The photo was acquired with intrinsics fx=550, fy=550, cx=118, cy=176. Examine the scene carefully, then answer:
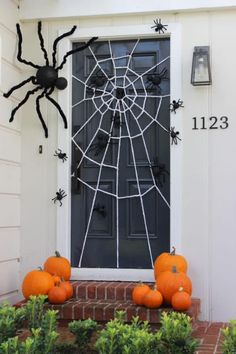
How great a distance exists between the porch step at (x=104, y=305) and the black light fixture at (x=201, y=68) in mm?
1801

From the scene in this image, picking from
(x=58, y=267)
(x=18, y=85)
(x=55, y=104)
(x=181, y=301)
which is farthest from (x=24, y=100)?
(x=181, y=301)

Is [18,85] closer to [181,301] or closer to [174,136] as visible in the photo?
[174,136]

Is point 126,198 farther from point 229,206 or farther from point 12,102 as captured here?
point 12,102

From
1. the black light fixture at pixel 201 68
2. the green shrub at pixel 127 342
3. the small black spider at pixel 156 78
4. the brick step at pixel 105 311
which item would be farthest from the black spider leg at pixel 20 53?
the green shrub at pixel 127 342

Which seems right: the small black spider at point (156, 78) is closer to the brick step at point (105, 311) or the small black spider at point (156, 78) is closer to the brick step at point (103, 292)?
the brick step at point (103, 292)

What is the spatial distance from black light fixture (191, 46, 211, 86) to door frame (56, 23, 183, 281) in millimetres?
157

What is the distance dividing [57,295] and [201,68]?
2197 mm

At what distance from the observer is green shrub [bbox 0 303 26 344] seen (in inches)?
110

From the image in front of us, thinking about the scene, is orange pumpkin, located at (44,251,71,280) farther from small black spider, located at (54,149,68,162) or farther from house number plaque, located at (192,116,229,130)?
house number plaque, located at (192,116,229,130)

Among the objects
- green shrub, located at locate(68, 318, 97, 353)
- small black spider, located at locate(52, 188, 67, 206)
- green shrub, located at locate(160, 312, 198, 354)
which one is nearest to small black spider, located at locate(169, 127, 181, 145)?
small black spider, located at locate(52, 188, 67, 206)

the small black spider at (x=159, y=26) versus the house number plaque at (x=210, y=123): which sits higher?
the small black spider at (x=159, y=26)

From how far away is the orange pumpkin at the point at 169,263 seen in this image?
4.39 meters

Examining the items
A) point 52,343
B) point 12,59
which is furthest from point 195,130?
point 52,343

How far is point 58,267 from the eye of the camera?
14.9 ft
